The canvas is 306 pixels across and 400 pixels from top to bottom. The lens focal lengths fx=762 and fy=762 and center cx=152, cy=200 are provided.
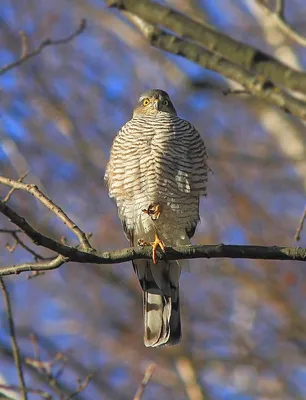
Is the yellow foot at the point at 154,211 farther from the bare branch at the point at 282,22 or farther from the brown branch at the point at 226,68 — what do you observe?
the bare branch at the point at 282,22

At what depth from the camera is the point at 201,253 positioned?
4.19 m

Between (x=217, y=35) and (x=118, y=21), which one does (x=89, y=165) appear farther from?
(x=217, y=35)

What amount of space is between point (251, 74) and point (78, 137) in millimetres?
7244

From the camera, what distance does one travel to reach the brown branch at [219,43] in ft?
16.4

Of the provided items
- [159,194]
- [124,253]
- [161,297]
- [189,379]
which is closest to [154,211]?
[159,194]

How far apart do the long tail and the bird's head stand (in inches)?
58.2

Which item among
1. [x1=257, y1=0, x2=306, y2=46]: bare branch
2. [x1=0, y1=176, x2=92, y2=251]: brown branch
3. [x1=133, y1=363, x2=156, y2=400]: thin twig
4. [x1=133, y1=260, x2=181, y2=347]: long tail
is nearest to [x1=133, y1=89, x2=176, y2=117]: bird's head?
→ [x1=133, y1=260, x2=181, y2=347]: long tail

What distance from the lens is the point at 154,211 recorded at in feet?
18.3

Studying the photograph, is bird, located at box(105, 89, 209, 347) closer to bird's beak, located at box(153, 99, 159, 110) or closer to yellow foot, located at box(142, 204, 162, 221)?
yellow foot, located at box(142, 204, 162, 221)

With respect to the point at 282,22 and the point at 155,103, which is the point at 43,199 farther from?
the point at 155,103

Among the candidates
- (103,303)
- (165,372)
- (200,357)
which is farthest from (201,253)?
(103,303)

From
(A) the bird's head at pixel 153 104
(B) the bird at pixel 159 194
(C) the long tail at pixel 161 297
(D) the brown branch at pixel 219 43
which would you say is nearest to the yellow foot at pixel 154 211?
(B) the bird at pixel 159 194

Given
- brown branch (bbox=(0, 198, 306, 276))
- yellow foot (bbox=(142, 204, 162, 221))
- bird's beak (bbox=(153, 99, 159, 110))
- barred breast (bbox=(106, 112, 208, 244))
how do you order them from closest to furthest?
brown branch (bbox=(0, 198, 306, 276)), yellow foot (bbox=(142, 204, 162, 221)), barred breast (bbox=(106, 112, 208, 244)), bird's beak (bbox=(153, 99, 159, 110))

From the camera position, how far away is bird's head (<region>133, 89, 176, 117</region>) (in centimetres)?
694
